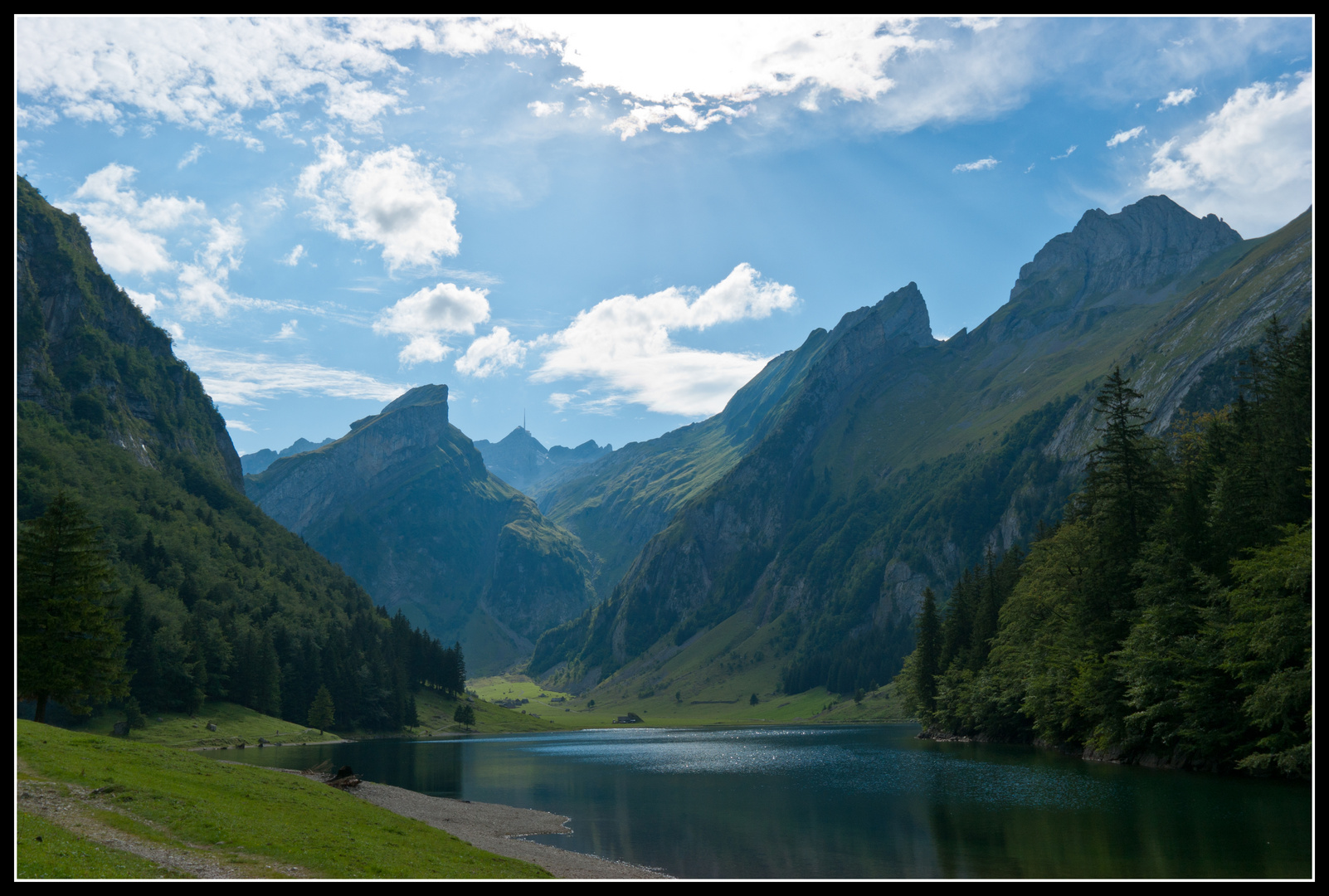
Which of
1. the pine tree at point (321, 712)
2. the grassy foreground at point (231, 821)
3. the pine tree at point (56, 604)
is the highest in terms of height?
the pine tree at point (56, 604)

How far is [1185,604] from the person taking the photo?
2603 inches

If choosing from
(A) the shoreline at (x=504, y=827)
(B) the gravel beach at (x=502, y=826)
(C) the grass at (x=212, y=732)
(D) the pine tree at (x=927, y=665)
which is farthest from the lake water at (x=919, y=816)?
(D) the pine tree at (x=927, y=665)

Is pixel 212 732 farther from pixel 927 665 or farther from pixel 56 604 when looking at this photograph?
pixel 927 665

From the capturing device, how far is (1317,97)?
18688 mm

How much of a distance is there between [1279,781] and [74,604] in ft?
298

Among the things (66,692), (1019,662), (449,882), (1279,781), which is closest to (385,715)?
(66,692)

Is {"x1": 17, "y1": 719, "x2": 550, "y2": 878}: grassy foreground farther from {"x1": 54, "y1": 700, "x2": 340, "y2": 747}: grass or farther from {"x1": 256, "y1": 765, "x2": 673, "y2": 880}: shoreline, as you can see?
{"x1": 54, "y1": 700, "x2": 340, "y2": 747}: grass

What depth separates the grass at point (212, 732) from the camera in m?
117

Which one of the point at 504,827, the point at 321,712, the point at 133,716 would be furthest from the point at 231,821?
the point at 321,712

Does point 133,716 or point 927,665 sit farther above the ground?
point 927,665

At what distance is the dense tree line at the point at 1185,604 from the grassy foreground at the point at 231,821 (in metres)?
46.6

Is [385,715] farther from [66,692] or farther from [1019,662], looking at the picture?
[1019,662]

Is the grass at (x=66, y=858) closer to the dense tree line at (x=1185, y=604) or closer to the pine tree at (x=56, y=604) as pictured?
the pine tree at (x=56, y=604)

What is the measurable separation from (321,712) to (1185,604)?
161 m
